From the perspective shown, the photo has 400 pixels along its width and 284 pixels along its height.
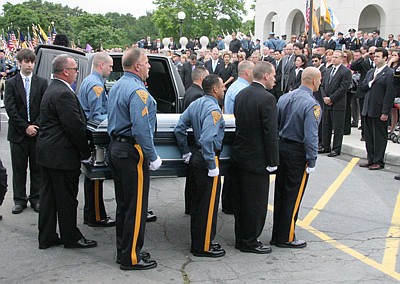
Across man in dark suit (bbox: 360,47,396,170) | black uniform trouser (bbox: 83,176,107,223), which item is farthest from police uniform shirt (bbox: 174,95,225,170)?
man in dark suit (bbox: 360,47,396,170)

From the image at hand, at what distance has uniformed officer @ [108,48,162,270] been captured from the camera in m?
4.59

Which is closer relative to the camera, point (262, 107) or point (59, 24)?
point (262, 107)

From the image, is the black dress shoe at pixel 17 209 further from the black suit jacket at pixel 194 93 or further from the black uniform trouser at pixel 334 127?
the black uniform trouser at pixel 334 127

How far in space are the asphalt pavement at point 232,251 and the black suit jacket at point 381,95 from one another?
1.93 metres

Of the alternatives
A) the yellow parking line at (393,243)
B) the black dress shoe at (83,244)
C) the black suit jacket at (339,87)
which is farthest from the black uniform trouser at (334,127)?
the black dress shoe at (83,244)

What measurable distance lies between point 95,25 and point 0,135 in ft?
237

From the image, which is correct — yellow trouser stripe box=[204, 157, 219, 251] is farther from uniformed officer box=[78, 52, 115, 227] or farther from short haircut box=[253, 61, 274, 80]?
uniformed officer box=[78, 52, 115, 227]

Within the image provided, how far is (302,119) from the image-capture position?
535 centimetres

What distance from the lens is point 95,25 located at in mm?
81500

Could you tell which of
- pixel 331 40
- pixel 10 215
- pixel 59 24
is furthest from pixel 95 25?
pixel 10 215

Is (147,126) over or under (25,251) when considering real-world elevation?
over

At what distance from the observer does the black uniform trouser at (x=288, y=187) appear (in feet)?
17.8

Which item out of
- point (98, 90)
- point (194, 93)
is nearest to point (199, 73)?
point (194, 93)

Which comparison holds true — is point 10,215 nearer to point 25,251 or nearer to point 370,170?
point 25,251
